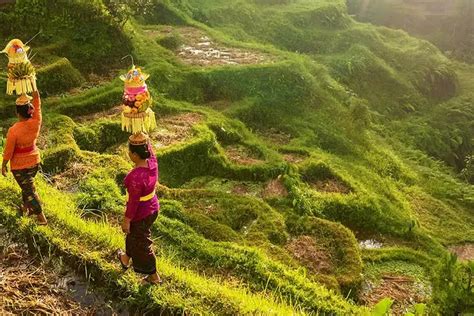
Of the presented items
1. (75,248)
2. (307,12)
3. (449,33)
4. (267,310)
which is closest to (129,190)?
(75,248)

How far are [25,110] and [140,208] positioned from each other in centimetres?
200

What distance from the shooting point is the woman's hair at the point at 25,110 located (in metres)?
5.85

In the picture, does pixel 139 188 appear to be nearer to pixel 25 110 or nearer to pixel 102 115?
pixel 25 110

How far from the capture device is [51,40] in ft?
49.1

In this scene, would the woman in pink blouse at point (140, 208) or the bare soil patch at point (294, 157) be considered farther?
the bare soil patch at point (294, 157)

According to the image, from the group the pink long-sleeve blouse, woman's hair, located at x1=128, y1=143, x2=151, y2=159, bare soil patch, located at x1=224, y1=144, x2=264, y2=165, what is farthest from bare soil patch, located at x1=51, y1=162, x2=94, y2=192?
bare soil patch, located at x1=224, y1=144, x2=264, y2=165

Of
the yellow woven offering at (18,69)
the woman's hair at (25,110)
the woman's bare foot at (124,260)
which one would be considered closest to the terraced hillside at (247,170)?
the woman's bare foot at (124,260)

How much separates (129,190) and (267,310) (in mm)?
1861

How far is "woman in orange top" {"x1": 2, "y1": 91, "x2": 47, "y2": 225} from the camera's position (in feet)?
19.2

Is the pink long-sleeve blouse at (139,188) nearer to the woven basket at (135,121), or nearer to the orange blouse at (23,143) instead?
the woven basket at (135,121)

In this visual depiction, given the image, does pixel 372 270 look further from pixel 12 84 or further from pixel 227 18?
pixel 227 18

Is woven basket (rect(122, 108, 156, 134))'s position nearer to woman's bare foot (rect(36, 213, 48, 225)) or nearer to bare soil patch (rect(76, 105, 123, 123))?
woman's bare foot (rect(36, 213, 48, 225))

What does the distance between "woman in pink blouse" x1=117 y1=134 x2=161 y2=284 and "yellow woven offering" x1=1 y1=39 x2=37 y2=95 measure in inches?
68.2

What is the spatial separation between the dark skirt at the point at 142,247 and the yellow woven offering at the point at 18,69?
7.08 ft
